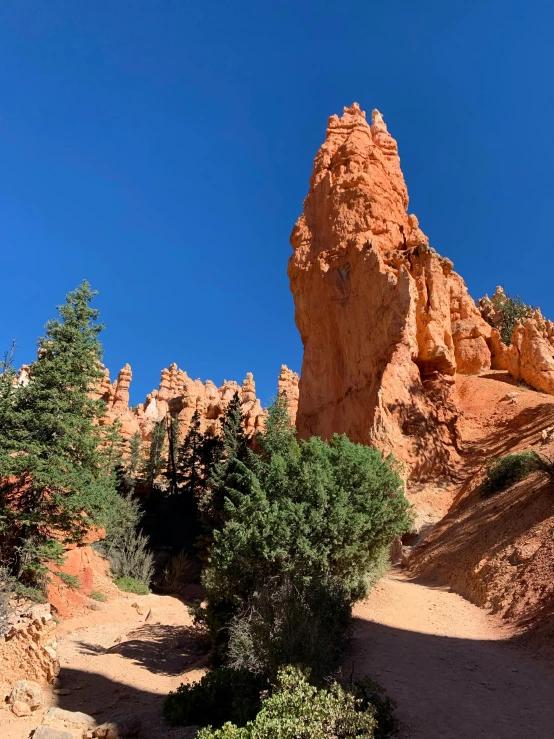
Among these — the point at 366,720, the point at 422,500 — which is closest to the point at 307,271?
the point at 422,500

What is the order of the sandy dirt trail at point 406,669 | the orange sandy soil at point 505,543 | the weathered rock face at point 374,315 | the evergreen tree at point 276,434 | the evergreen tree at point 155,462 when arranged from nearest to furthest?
1. the sandy dirt trail at point 406,669
2. the orange sandy soil at point 505,543
3. the evergreen tree at point 276,434
4. the weathered rock face at point 374,315
5. the evergreen tree at point 155,462

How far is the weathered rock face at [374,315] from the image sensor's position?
22953 mm

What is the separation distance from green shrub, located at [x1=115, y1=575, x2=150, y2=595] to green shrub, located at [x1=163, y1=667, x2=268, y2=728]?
13855 mm

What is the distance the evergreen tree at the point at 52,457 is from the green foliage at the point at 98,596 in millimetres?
3057

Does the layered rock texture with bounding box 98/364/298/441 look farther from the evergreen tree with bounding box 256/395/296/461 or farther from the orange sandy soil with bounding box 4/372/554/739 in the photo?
the orange sandy soil with bounding box 4/372/554/739

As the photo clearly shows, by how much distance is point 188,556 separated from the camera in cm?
2505

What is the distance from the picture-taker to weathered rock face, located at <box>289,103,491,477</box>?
2295 cm

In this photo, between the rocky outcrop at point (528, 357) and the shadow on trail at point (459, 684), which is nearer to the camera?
the shadow on trail at point (459, 684)

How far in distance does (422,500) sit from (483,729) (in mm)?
16001

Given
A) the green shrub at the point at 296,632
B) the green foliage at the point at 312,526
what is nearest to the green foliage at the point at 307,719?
the green shrub at the point at 296,632

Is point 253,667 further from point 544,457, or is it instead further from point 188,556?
point 188,556

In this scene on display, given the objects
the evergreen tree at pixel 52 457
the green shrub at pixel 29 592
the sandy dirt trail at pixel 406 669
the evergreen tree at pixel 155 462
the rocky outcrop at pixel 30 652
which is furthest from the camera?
the evergreen tree at pixel 155 462

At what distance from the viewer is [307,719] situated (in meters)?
4.69

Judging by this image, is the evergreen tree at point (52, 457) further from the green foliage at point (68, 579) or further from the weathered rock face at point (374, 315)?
the weathered rock face at point (374, 315)
